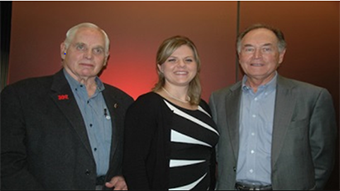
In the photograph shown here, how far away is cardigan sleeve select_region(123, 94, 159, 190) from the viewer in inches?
74.3

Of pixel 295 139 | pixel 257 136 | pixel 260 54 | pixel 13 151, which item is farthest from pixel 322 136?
pixel 13 151

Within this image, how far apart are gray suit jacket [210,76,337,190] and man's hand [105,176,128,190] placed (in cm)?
76

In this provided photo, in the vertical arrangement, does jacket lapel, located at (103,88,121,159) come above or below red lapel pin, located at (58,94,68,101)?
below

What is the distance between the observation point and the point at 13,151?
5.90 ft

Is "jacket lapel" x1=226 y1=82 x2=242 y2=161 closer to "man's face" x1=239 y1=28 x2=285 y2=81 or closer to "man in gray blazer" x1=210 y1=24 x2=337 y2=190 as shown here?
"man in gray blazer" x1=210 y1=24 x2=337 y2=190

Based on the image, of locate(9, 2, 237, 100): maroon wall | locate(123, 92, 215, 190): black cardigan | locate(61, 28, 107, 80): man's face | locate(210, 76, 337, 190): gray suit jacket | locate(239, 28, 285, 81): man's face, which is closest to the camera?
locate(123, 92, 215, 190): black cardigan

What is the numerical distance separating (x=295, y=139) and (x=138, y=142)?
115cm

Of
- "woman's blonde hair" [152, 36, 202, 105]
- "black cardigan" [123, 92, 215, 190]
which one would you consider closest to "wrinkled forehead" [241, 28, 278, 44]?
"woman's blonde hair" [152, 36, 202, 105]

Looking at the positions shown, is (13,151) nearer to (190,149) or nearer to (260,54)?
(190,149)

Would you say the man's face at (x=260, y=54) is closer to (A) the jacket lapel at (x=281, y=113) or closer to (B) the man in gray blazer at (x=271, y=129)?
(B) the man in gray blazer at (x=271, y=129)

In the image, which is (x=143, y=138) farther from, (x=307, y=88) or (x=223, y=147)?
(x=307, y=88)

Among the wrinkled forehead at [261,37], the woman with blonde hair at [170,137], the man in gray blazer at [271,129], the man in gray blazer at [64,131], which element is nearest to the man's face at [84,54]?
the man in gray blazer at [64,131]

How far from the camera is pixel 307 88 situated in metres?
2.14

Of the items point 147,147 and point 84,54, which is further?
point 84,54
